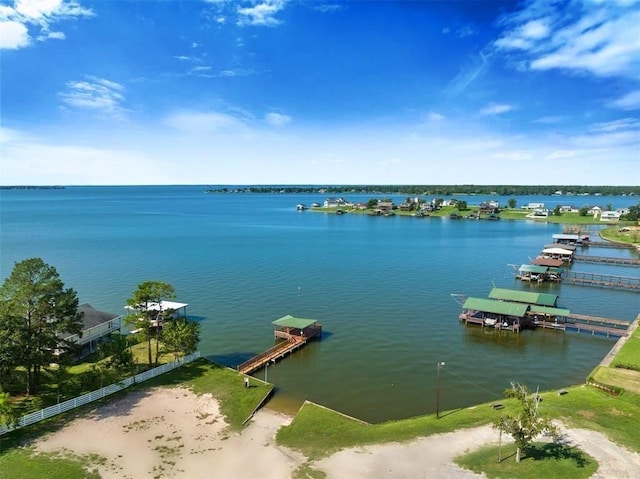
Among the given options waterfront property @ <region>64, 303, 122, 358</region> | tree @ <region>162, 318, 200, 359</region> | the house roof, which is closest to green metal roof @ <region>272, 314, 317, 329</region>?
tree @ <region>162, 318, 200, 359</region>

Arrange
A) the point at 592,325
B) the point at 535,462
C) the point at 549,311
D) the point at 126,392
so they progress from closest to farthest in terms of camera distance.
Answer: the point at 535,462 < the point at 126,392 < the point at 549,311 < the point at 592,325

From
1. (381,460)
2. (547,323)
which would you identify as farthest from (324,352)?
(547,323)

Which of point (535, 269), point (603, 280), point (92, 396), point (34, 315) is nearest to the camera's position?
point (92, 396)

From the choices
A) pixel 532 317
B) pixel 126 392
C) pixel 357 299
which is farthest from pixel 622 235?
pixel 126 392

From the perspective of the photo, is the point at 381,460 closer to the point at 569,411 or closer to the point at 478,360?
the point at 569,411

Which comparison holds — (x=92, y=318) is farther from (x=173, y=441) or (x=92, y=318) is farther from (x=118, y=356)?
(x=173, y=441)

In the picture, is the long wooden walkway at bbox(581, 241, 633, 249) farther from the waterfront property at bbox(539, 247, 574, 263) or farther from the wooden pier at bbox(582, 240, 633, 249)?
the waterfront property at bbox(539, 247, 574, 263)
